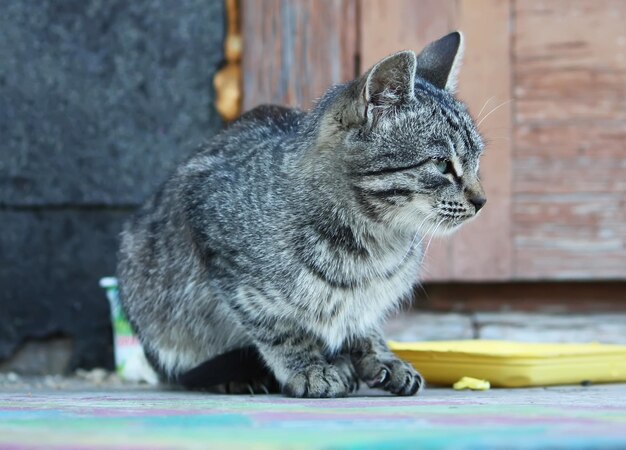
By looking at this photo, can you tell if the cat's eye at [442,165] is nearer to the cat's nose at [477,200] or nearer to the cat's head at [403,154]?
the cat's head at [403,154]

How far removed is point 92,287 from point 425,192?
214 centimetres

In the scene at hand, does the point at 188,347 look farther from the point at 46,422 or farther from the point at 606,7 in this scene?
the point at 606,7

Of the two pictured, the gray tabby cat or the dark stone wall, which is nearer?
the gray tabby cat

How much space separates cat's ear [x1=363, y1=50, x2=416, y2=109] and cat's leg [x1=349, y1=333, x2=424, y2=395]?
74 centimetres

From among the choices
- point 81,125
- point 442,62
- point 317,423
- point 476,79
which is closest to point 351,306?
point 442,62

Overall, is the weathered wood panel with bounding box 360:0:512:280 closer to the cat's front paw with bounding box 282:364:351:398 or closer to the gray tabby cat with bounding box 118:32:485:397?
the gray tabby cat with bounding box 118:32:485:397

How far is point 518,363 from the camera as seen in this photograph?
3.09 meters

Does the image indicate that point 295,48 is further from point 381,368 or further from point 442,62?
point 381,368

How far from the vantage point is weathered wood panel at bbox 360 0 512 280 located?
4.34 m

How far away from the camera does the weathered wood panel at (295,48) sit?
4371 mm

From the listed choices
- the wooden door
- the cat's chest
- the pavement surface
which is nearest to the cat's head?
the cat's chest

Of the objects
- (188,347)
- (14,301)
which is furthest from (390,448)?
(14,301)

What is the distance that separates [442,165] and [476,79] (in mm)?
1622

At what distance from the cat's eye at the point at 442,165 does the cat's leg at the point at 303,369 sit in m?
0.62
